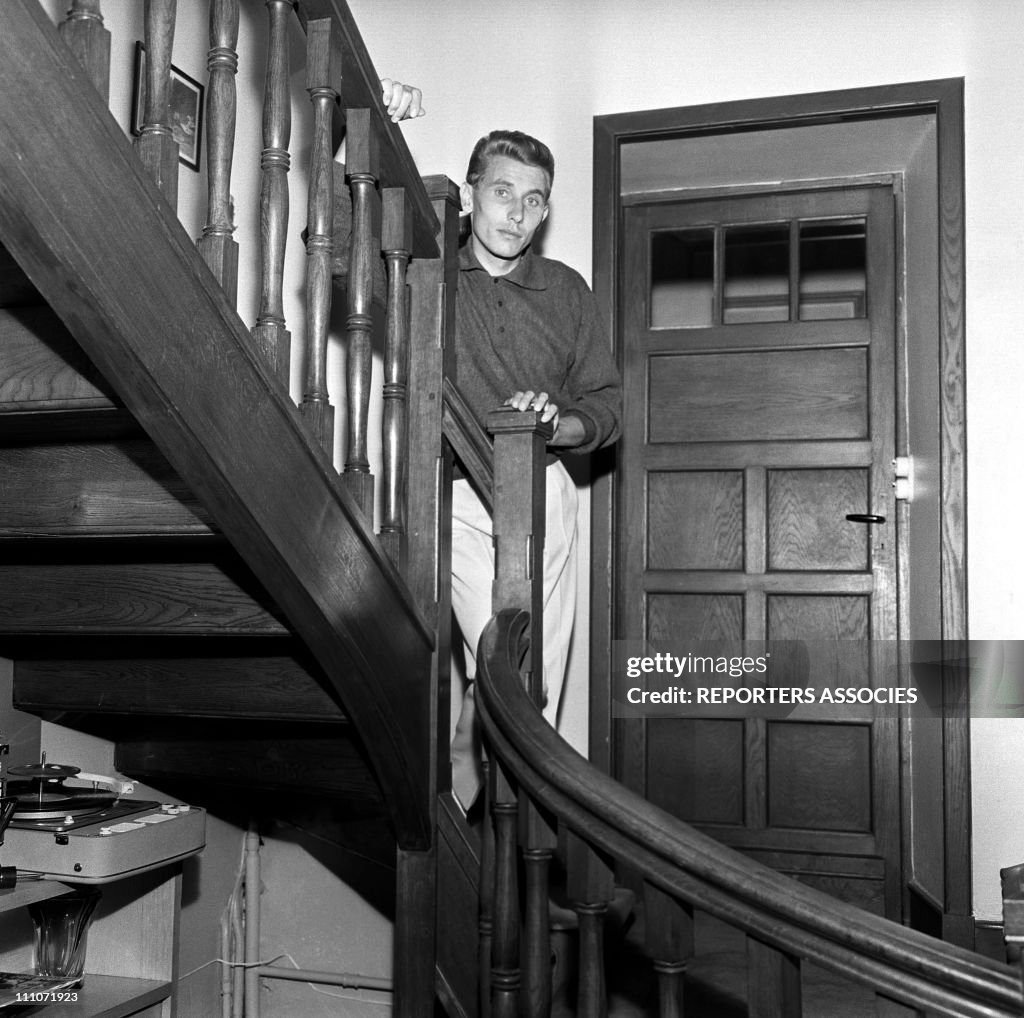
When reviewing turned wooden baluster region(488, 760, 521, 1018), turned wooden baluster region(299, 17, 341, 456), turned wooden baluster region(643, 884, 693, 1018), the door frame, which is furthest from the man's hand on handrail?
turned wooden baluster region(643, 884, 693, 1018)

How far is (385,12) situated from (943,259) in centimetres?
188

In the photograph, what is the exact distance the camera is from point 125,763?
2.75 metres

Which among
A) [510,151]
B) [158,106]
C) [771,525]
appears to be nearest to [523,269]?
[510,151]

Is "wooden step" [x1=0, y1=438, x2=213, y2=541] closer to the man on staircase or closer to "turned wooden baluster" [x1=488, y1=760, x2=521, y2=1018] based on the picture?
"turned wooden baluster" [x1=488, y1=760, x2=521, y2=1018]

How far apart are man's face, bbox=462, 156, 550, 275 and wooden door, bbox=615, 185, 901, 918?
1175 mm

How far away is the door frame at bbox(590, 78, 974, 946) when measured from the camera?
126 inches

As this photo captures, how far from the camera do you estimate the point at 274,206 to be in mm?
1769

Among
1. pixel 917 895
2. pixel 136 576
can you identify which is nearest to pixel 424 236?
pixel 136 576

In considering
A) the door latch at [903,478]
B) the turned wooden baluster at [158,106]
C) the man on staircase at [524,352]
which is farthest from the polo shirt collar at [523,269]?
the door latch at [903,478]

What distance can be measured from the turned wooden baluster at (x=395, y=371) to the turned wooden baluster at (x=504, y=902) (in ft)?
1.45

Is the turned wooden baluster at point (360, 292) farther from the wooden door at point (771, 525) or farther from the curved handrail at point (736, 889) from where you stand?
the wooden door at point (771, 525)

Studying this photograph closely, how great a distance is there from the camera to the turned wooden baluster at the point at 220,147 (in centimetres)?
166

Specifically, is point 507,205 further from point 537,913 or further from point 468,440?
point 537,913

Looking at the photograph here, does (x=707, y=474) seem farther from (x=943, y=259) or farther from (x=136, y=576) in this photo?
(x=136, y=576)
